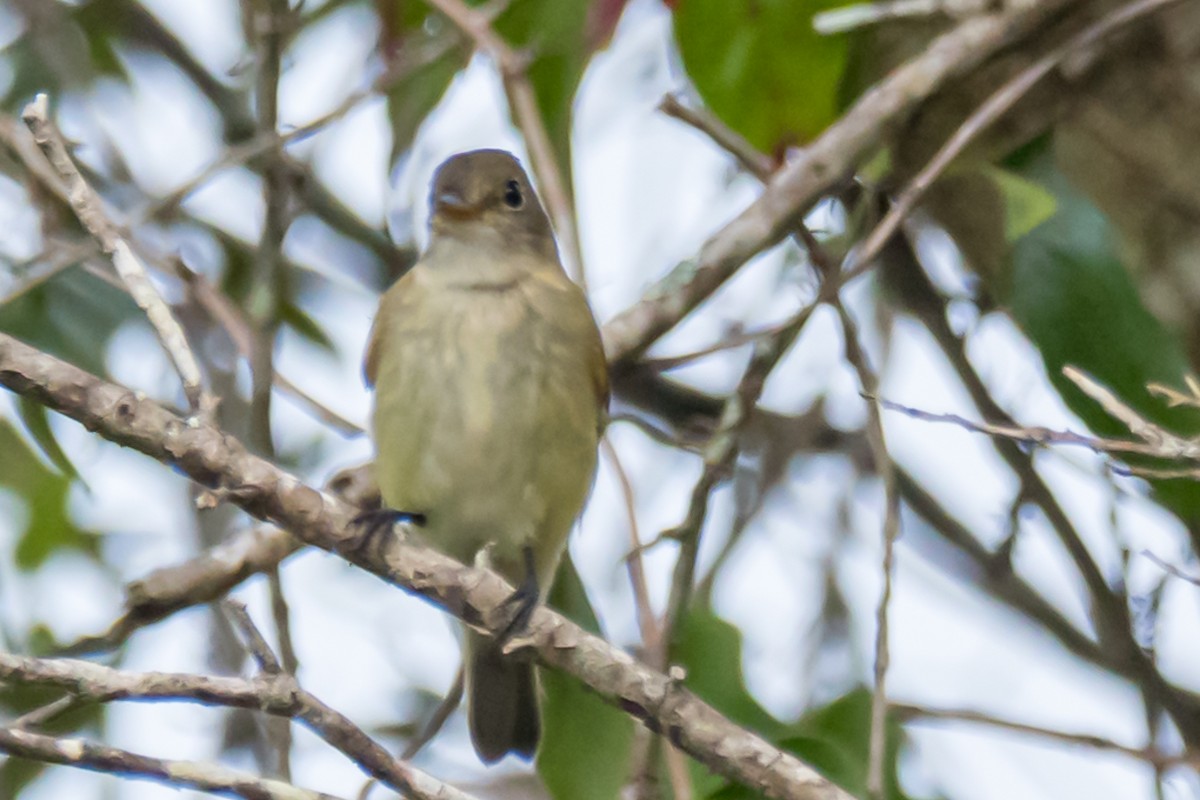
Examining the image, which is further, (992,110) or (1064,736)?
(992,110)

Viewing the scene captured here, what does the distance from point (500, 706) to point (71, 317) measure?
57.2 inches

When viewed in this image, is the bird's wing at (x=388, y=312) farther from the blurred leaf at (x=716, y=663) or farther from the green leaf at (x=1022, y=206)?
the green leaf at (x=1022, y=206)

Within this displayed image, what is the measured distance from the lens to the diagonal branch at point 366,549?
2.40 meters

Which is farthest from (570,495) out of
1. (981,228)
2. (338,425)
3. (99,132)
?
(99,132)

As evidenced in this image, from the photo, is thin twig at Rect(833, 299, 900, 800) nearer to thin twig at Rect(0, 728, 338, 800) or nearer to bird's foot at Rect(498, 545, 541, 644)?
bird's foot at Rect(498, 545, 541, 644)

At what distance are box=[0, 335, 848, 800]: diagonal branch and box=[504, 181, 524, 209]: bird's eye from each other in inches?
66.8

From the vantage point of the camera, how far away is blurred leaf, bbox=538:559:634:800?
3250 mm

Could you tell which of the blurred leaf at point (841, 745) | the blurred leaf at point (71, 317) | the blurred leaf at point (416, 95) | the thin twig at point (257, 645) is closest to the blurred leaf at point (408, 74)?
the blurred leaf at point (416, 95)

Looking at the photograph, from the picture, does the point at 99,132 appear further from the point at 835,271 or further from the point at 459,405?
the point at 835,271

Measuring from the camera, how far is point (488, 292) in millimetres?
3992

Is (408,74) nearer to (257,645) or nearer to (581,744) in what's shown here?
(581,744)

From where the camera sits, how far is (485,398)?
12.5 ft

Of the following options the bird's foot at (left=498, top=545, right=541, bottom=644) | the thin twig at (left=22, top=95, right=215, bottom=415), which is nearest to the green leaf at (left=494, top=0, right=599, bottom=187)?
the bird's foot at (left=498, top=545, right=541, bottom=644)

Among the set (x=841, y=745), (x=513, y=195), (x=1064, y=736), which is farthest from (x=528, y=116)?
(x=1064, y=736)
